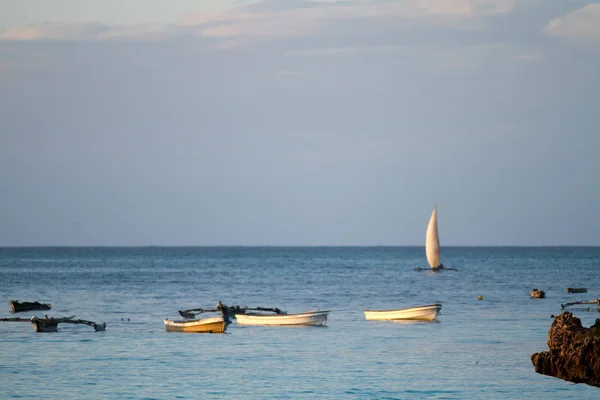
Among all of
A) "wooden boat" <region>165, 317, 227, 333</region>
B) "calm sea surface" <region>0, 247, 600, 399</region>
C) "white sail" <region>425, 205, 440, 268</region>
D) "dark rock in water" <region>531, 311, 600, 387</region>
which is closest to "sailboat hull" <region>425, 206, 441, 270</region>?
"white sail" <region>425, 205, 440, 268</region>

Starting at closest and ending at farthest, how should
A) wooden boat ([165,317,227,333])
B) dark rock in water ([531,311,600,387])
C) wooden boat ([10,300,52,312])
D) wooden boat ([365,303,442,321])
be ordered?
dark rock in water ([531,311,600,387]), wooden boat ([165,317,227,333]), wooden boat ([365,303,442,321]), wooden boat ([10,300,52,312])

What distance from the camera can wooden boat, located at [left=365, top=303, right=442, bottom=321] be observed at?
62.1 meters

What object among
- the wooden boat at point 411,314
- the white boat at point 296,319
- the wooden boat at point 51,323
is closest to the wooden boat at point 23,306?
the wooden boat at point 51,323

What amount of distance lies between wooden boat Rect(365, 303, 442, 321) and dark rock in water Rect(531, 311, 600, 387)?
26428 millimetres

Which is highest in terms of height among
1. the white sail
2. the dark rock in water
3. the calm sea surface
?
the white sail

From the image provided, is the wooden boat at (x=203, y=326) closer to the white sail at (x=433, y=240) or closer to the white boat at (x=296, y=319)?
the white boat at (x=296, y=319)

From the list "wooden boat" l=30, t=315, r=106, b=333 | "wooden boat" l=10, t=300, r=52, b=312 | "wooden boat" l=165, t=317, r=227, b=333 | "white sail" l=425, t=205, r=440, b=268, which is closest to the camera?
"wooden boat" l=30, t=315, r=106, b=333

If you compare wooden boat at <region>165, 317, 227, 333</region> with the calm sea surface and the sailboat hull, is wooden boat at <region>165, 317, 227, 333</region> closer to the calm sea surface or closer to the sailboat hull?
the calm sea surface

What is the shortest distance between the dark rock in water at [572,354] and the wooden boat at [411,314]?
26.4 metres

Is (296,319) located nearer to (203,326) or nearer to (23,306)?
(203,326)

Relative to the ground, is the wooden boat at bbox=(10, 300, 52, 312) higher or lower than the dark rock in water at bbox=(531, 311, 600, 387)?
lower

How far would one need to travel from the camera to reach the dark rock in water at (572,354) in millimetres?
Result: 31109

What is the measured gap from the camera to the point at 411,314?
2467 inches

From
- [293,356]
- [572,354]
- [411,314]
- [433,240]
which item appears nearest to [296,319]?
[411,314]
